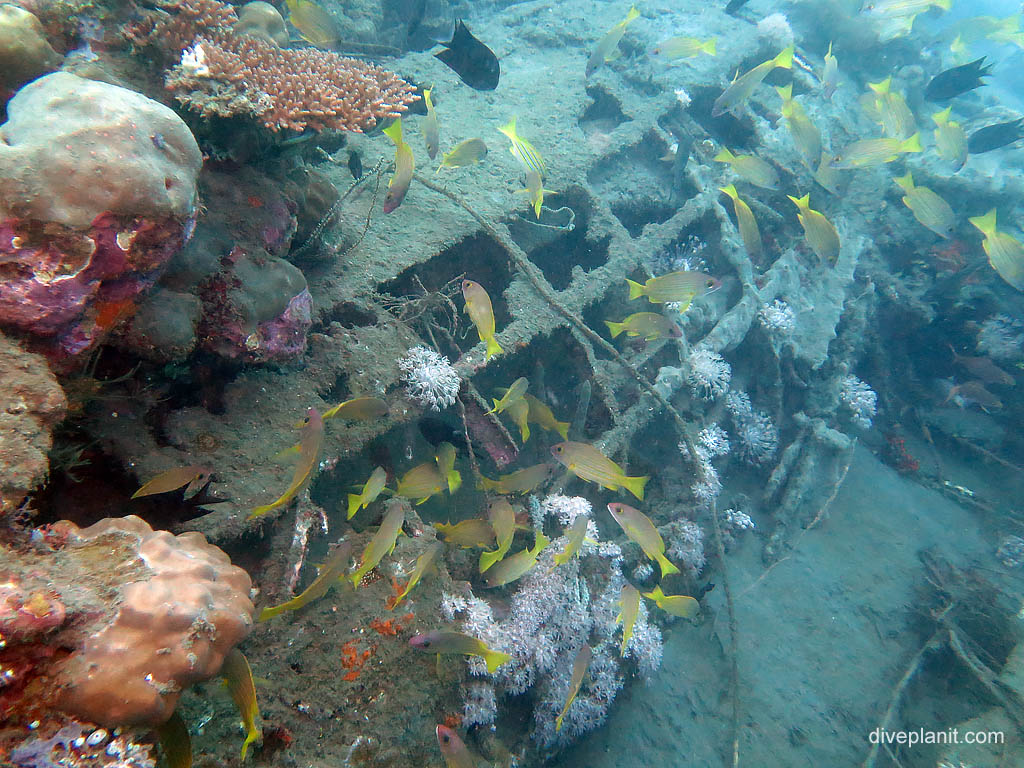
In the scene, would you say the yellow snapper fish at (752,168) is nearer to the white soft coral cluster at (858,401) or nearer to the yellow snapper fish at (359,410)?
the white soft coral cluster at (858,401)

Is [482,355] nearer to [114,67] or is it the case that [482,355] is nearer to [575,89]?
[114,67]

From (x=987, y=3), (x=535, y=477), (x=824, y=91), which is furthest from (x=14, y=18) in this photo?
(x=987, y=3)

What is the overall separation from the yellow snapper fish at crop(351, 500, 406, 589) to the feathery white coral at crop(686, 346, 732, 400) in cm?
380

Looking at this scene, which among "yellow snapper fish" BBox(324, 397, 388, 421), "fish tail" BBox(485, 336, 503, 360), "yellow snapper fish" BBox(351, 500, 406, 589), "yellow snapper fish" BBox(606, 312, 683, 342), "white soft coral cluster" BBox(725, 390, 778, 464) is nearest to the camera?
"yellow snapper fish" BBox(351, 500, 406, 589)

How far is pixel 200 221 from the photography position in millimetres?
2854

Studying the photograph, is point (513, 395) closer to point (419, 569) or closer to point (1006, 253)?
point (419, 569)

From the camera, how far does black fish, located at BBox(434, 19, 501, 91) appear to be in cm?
521

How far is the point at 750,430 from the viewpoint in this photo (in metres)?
6.28

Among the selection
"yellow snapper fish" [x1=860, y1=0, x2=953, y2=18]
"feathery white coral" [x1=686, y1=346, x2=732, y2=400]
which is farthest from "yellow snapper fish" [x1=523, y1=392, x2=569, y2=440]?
"yellow snapper fish" [x1=860, y1=0, x2=953, y2=18]

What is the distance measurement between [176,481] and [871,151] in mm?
8186

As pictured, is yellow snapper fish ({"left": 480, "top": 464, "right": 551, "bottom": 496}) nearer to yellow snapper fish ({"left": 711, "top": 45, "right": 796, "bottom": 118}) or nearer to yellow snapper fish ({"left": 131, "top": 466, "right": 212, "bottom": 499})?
yellow snapper fish ({"left": 131, "top": 466, "right": 212, "bottom": 499})

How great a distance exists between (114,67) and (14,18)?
0.74 metres

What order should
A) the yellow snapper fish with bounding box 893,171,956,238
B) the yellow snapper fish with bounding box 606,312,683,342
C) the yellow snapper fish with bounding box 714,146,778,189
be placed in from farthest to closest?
the yellow snapper fish with bounding box 893,171,956,238
the yellow snapper fish with bounding box 714,146,778,189
the yellow snapper fish with bounding box 606,312,683,342

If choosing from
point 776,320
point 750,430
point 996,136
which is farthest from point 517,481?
point 996,136
